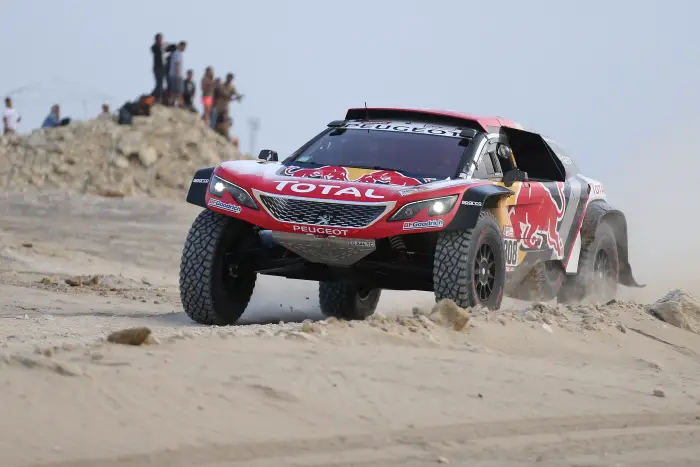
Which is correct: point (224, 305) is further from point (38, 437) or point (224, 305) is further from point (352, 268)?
point (38, 437)

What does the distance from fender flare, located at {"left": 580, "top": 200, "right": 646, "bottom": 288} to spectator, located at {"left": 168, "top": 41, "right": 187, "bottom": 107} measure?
47.7 ft

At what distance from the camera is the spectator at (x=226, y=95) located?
98.4 ft

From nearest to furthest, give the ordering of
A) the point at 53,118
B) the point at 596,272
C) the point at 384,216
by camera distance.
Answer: the point at 384,216 → the point at 596,272 → the point at 53,118

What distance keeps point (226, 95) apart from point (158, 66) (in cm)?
A: 297

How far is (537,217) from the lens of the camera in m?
11.7

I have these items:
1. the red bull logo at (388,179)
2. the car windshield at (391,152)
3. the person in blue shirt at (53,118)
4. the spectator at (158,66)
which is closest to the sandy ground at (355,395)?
the red bull logo at (388,179)

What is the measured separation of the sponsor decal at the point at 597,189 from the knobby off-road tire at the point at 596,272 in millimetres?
283

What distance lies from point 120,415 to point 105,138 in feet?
81.9

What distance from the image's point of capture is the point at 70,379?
6.57 m

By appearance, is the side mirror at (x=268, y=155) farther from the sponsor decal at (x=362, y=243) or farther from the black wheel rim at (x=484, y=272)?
the black wheel rim at (x=484, y=272)

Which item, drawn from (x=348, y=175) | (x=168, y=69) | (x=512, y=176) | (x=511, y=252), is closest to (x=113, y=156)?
(x=168, y=69)

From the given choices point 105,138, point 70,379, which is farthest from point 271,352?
point 105,138

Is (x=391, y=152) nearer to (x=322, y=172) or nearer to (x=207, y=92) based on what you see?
(x=322, y=172)

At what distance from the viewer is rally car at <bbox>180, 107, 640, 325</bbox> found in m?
9.94
